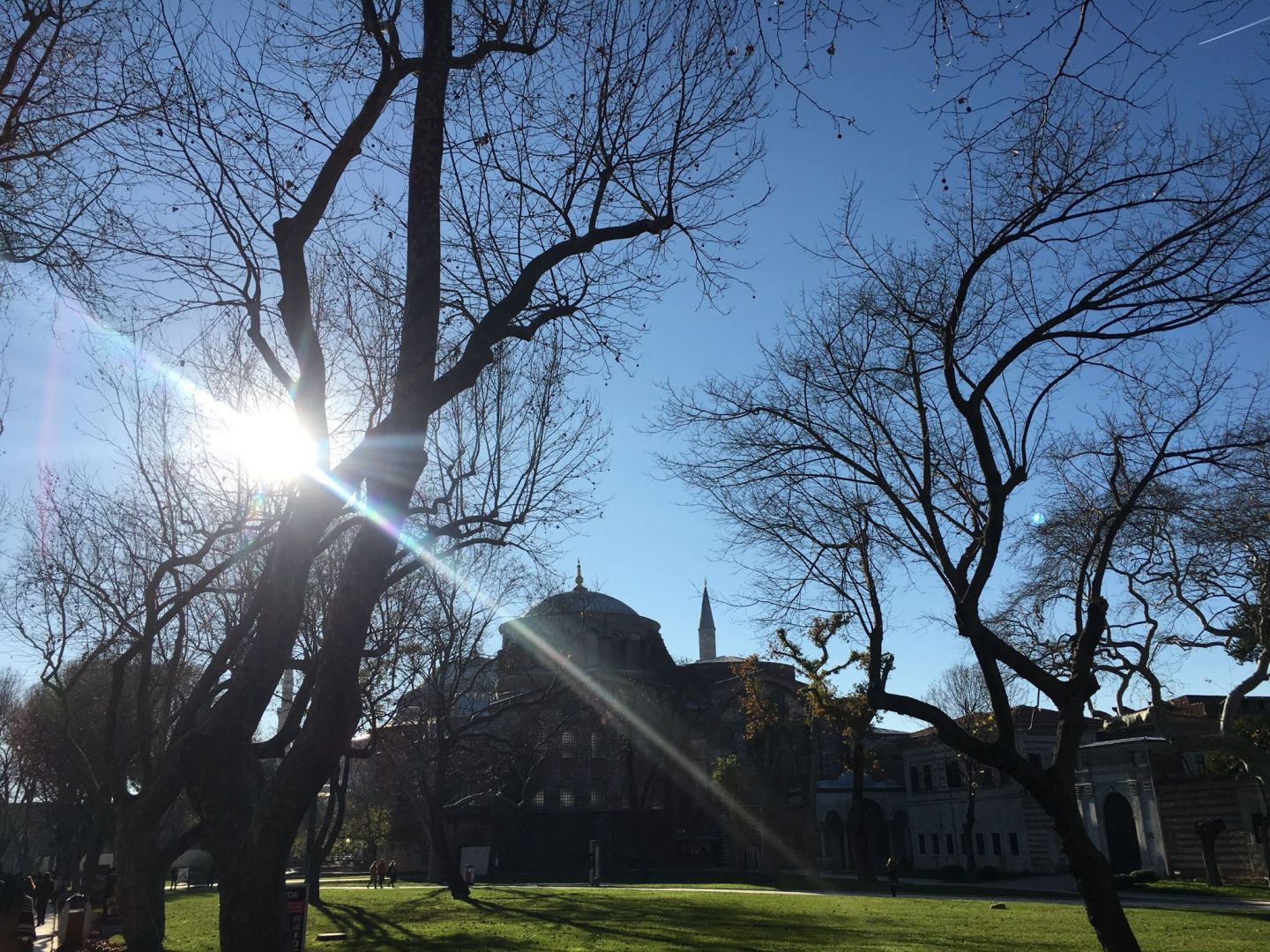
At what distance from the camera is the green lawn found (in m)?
15.3

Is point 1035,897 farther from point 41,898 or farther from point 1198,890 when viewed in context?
point 41,898

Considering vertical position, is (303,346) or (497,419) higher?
(497,419)

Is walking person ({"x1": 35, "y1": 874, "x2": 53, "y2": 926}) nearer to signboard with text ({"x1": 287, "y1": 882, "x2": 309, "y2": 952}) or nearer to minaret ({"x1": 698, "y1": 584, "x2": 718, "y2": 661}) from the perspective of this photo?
signboard with text ({"x1": 287, "y1": 882, "x2": 309, "y2": 952})

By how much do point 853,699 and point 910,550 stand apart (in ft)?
76.3

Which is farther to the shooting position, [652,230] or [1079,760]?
[1079,760]

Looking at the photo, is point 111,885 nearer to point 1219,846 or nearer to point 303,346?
point 303,346

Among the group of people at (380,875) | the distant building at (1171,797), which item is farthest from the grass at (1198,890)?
the group of people at (380,875)

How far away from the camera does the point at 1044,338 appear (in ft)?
33.0

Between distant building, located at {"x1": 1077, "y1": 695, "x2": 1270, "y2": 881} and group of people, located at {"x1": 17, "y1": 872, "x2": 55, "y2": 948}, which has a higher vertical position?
distant building, located at {"x1": 1077, "y1": 695, "x2": 1270, "y2": 881}

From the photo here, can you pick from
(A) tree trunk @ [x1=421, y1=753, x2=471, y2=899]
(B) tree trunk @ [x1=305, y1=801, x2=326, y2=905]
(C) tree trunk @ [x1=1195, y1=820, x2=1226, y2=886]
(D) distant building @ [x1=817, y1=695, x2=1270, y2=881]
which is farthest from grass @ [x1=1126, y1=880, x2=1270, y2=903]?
(B) tree trunk @ [x1=305, y1=801, x2=326, y2=905]

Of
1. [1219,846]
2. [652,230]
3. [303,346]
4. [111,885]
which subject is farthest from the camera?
[1219,846]

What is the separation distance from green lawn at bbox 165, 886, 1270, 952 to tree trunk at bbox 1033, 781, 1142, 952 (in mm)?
4918

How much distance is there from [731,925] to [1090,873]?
1107cm

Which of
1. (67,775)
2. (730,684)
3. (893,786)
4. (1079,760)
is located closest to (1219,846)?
(1079,760)
